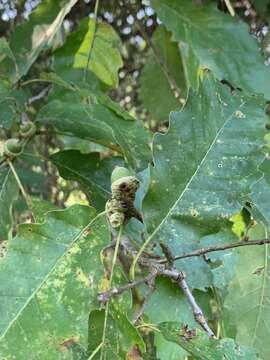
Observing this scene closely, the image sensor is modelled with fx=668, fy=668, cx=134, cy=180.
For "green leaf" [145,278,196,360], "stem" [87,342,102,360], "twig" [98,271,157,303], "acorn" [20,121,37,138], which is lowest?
"green leaf" [145,278,196,360]

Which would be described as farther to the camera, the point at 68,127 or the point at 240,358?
the point at 68,127

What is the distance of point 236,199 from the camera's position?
0.79m

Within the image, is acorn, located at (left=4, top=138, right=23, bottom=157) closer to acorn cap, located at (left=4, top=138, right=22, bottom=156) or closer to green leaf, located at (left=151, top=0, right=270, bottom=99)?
acorn cap, located at (left=4, top=138, right=22, bottom=156)

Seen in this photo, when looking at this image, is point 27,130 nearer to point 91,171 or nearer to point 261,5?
point 91,171

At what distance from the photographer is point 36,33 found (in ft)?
4.81

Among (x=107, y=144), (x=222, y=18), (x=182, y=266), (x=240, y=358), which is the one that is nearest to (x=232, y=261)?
(x=182, y=266)

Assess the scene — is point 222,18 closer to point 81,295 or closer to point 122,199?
point 122,199

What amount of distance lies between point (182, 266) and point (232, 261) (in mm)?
140

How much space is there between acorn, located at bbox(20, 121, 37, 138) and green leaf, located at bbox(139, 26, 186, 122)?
0.55 m

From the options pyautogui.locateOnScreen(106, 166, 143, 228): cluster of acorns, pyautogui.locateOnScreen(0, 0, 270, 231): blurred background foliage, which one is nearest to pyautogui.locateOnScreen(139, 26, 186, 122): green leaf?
pyautogui.locateOnScreen(0, 0, 270, 231): blurred background foliage

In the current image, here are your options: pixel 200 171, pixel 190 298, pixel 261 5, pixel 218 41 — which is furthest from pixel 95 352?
pixel 261 5

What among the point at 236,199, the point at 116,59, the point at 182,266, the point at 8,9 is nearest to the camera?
the point at 236,199

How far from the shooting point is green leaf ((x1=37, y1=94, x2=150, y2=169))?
958 mm

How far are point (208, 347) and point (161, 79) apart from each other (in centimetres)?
116
